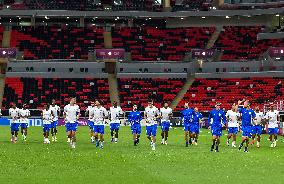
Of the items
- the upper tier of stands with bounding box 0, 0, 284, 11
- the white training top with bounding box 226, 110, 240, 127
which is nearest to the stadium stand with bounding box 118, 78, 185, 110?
the upper tier of stands with bounding box 0, 0, 284, 11

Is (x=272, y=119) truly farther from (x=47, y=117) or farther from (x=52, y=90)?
(x=52, y=90)

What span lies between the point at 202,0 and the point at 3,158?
5983 centimetres

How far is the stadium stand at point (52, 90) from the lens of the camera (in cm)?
7350

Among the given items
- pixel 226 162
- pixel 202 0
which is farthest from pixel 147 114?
pixel 202 0

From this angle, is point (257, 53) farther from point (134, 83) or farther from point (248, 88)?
point (134, 83)

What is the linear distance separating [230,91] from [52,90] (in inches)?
844

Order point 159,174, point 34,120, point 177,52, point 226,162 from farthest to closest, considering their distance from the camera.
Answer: point 177,52, point 34,120, point 226,162, point 159,174

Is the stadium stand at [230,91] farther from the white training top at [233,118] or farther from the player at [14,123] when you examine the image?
the white training top at [233,118]

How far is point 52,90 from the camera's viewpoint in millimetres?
75500

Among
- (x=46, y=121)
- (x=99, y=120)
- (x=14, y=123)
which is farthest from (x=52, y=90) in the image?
(x=99, y=120)

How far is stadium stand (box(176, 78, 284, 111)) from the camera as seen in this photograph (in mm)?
73000

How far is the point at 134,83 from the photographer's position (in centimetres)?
7781

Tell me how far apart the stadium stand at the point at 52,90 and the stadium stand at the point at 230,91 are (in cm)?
1036

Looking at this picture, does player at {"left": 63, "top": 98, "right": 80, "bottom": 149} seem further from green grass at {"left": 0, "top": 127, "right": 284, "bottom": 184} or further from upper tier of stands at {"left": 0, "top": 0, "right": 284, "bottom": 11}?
upper tier of stands at {"left": 0, "top": 0, "right": 284, "bottom": 11}
